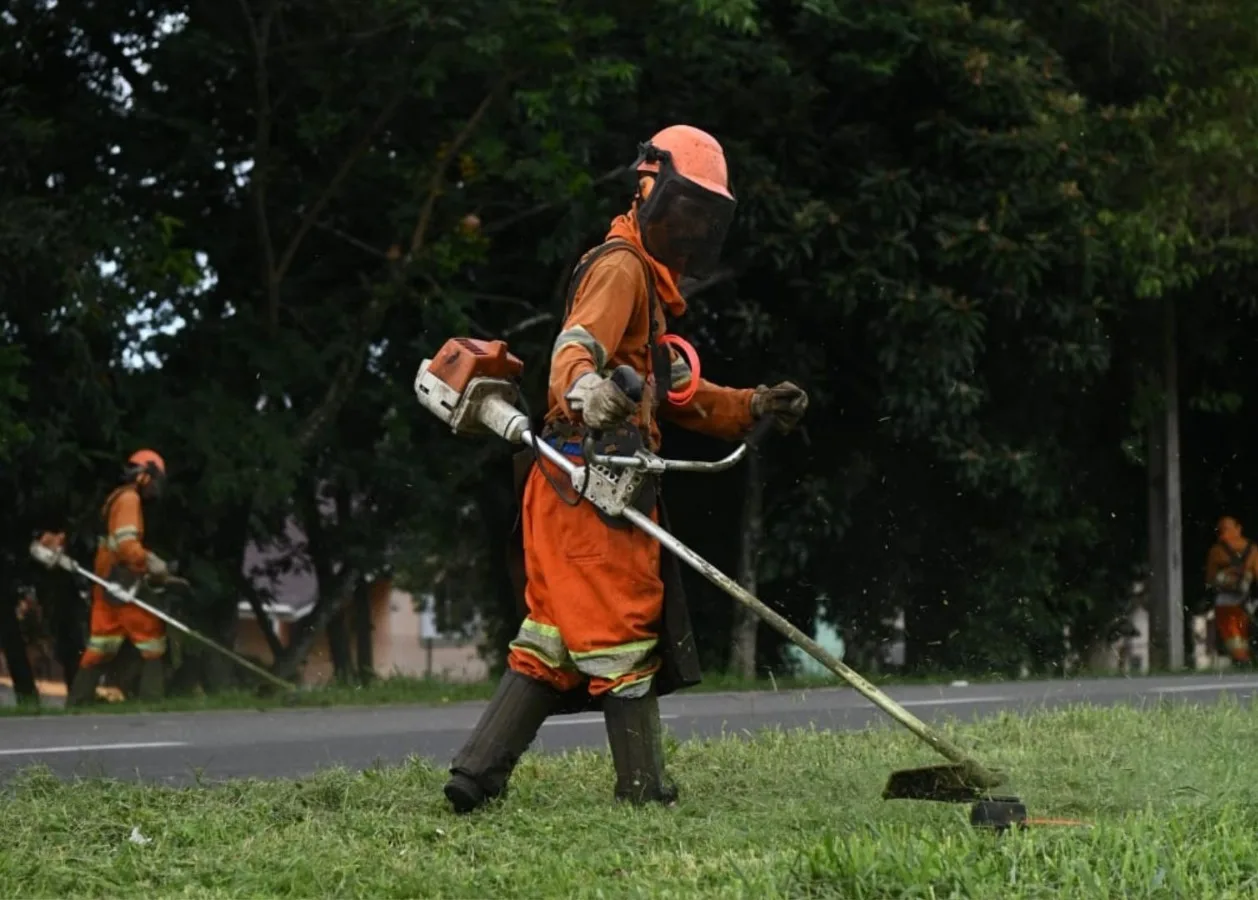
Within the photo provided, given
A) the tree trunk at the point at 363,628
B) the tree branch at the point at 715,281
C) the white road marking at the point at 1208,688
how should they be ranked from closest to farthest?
1. the white road marking at the point at 1208,688
2. the tree branch at the point at 715,281
3. the tree trunk at the point at 363,628

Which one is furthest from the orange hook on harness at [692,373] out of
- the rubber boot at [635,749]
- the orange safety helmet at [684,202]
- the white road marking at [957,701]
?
the white road marking at [957,701]

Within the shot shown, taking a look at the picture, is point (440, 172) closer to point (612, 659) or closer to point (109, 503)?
point (109, 503)

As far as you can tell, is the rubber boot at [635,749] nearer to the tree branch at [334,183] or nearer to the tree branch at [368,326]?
the tree branch at [334,183]

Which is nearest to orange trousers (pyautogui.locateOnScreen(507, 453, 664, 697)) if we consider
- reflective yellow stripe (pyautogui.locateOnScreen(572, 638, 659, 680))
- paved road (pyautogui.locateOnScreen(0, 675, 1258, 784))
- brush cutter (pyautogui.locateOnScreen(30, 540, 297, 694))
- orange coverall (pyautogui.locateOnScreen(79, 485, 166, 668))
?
reflective yellow stripe (pyautogui.locateOnScreen(572, 638, 659, 680))

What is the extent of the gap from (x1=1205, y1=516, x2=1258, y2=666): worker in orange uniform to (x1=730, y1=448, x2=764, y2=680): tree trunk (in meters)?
A: 5.37

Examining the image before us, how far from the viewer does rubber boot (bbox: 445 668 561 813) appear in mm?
6352

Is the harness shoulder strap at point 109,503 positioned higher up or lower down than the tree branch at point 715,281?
lower down

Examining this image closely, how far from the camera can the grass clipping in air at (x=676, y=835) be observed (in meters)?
4.67

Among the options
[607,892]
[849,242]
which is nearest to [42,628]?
[849,242]

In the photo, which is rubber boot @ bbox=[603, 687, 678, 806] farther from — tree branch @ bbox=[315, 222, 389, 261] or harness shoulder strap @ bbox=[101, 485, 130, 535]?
tree branch @ bbox=[315, 222, 389, 261]

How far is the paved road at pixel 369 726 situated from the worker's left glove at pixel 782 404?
2103 millimetres

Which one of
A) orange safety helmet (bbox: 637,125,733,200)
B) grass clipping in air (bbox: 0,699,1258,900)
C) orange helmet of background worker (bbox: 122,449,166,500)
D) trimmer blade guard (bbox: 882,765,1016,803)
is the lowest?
grass clipping in air (bbox: 0,699,1258,900)

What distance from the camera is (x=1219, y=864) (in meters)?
4.78

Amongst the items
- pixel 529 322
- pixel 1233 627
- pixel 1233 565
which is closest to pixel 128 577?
pixel 529 322
